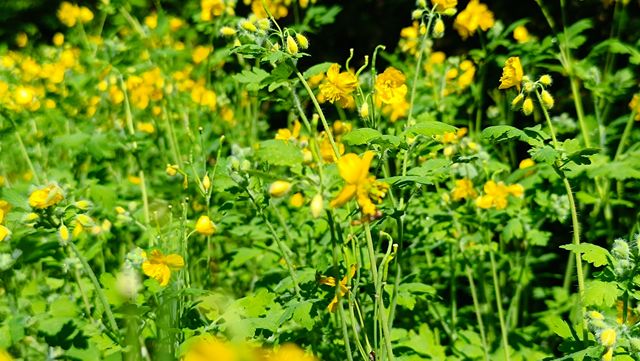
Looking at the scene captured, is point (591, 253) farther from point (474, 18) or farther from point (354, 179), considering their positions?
point (474, 18)

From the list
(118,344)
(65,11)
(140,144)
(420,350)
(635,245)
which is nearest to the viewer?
(635,245)

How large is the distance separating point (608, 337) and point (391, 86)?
2.72 feet

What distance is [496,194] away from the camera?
7.52 feet

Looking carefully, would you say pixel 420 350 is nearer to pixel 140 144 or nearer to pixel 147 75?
pixel 140 144

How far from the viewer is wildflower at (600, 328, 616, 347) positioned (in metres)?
1.30

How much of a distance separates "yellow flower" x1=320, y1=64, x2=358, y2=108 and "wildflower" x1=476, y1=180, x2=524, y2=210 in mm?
939

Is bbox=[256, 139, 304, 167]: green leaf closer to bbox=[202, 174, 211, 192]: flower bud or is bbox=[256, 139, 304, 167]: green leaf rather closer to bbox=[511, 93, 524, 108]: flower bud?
bbox=[202, 174, 211, 192]: flower bud

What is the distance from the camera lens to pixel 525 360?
2.28 metres

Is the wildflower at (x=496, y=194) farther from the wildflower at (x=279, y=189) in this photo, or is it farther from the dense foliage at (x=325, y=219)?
the wildflower at (x=279, y=189)

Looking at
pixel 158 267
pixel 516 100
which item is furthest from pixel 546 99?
pixel 158 267

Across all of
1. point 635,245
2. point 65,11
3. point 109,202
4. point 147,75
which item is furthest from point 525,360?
point 65,11

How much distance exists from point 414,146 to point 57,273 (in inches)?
72.5

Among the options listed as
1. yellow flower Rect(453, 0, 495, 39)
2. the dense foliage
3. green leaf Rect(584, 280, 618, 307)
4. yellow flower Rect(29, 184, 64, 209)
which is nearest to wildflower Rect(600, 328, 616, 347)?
the dense foliage

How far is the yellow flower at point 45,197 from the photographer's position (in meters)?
1.51
